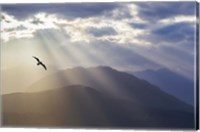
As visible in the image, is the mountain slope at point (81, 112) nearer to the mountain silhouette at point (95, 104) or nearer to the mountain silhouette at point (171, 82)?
the mountain silhouette at point (95, 104)

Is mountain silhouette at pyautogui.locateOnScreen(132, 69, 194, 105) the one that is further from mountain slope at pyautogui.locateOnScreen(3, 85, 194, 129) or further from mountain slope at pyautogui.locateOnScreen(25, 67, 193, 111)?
mountain slope at pyautogui.locateOnScreen(3, 85, 194, 129)

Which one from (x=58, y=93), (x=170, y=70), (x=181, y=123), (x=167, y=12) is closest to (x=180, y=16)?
(x=167, y=12)

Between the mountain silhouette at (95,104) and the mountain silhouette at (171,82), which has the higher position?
the mountain silhouette at (171,82)

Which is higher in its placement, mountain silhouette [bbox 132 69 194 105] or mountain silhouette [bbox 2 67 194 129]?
mountain silhouette [bbox 132 69 194 105]

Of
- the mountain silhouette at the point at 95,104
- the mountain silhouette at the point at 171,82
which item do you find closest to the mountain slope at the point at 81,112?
the mountain silhouette at the point at 95,104

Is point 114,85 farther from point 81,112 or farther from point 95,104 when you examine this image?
point 81,112

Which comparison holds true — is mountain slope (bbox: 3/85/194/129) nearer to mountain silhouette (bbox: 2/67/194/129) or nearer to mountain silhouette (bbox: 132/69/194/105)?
mountain silhouette (bbox: 2/67/194/129)

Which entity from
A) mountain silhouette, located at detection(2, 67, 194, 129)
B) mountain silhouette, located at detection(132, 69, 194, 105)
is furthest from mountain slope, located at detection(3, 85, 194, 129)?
mountain silhouette, located at detection(132, 69, 194, 105)

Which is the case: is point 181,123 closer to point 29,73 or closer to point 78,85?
point 78,85
